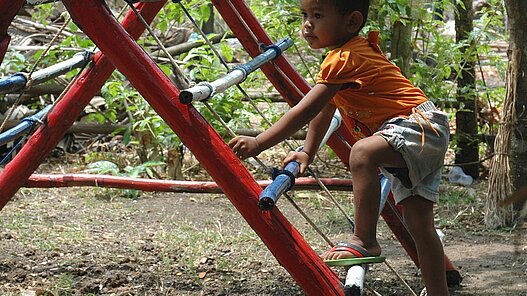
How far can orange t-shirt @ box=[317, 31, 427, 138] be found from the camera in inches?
106

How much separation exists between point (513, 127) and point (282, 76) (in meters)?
1.81

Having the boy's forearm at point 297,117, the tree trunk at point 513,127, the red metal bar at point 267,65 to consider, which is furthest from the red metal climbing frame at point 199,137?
the tree trunk at point 513,127

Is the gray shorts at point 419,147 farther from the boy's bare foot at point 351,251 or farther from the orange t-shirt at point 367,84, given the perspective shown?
the boy's bare foot at point 351,251

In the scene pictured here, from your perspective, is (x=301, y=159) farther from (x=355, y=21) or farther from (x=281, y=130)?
(x=355, y=21)

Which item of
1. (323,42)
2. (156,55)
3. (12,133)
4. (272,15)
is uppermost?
(156,55)

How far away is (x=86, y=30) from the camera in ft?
8.47

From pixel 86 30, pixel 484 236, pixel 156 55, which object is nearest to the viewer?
pixel 86 30

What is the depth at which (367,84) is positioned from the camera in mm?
2764

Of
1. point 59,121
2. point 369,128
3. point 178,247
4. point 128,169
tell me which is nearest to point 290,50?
point 128,169

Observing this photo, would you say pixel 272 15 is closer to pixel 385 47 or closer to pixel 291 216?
pixel 385 47

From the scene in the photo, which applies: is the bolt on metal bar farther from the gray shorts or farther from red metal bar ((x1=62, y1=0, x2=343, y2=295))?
the gray shorts

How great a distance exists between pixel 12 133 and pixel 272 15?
255cm

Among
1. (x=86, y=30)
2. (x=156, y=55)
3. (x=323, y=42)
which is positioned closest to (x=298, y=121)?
(x=323, y=42)

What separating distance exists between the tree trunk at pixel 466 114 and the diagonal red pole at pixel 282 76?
2.50m
